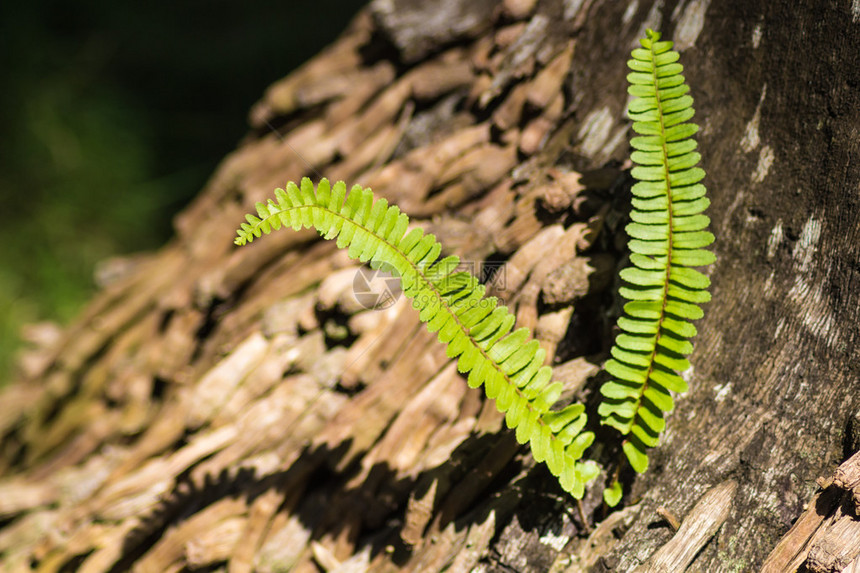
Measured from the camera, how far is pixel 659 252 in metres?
1.51

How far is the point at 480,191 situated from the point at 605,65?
22.9 inches

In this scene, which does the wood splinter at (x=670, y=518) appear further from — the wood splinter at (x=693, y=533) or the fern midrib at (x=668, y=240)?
the fern midrib at (x=668, y=240)

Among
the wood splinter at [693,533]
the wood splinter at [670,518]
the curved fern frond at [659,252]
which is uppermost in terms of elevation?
the curved fern frond at [659,252]

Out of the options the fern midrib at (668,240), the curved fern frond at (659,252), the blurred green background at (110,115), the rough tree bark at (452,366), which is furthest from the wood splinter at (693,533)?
the blurred green background at (110,115)

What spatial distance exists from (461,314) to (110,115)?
3902mm

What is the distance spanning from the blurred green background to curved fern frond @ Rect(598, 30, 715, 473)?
3774 mm

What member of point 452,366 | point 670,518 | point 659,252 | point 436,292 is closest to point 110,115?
point 452,366

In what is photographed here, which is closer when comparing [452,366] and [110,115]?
[452,366]

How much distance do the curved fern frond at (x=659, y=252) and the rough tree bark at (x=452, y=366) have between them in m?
0.17

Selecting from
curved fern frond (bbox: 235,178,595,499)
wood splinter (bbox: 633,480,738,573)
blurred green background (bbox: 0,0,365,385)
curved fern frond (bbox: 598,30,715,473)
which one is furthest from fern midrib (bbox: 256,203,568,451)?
blurred green background (bbox: 0,0,365,385)

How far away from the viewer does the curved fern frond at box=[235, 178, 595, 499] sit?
150cm

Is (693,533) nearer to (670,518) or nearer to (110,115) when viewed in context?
(670,518)

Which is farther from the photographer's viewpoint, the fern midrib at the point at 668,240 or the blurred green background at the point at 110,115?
the blurred green background at the point at 110,115

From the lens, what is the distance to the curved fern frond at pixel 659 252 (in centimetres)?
150
